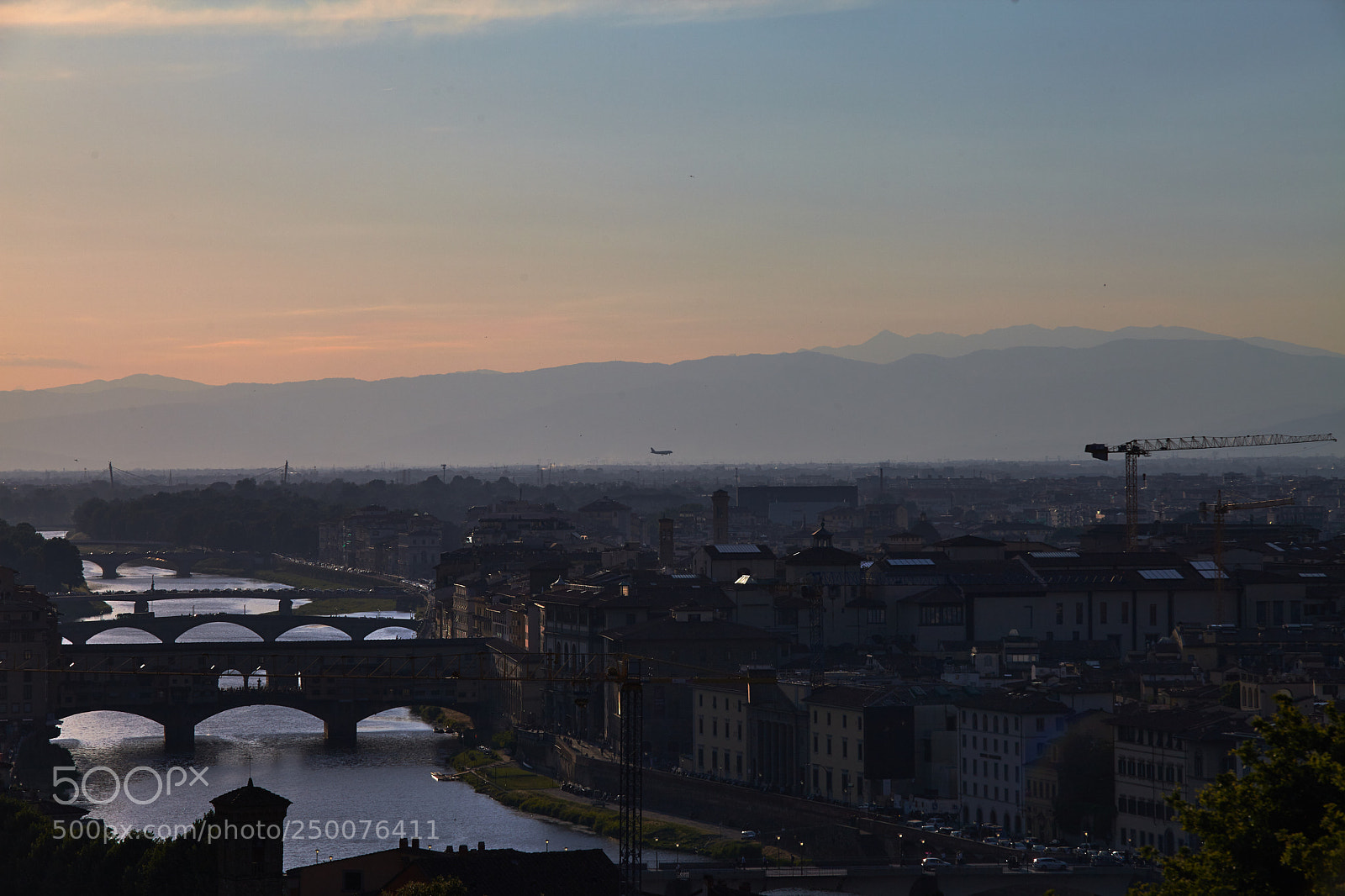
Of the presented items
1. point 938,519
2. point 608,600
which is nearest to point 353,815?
point 608,600

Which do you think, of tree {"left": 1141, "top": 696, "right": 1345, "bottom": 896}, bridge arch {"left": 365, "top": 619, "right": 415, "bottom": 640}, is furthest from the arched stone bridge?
tree {"left": 1141, "top": 696, "right": 1345, "bottom": 896}

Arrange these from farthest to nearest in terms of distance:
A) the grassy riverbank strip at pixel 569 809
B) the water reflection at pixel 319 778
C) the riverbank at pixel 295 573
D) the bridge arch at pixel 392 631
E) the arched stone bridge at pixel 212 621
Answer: the riverbank at pixel 295 573
the bridge arch at pixel 392 631
the arched stone bridge at pixel 212 621
the water reflection at pixel 319 778
the grassy riverbank strip at pixel 569 809

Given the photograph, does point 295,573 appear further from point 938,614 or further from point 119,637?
point 938,614

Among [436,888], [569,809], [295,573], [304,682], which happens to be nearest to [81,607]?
[295,573]

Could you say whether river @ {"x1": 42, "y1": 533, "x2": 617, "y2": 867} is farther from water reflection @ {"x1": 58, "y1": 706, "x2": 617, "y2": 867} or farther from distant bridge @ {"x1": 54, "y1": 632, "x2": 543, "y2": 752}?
distant bridge @ {"x1": 54, "y1": 632, "x2": 543, "y2": 752}

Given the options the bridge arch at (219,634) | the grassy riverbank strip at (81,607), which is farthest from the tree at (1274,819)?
the grassy riverbank strip at (81,607)

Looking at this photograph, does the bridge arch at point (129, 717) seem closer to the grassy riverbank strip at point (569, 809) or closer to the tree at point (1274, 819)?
the grassy riverbank strip at point (569, 809)
